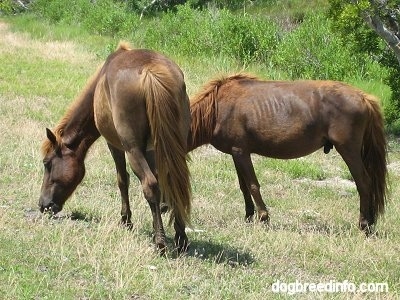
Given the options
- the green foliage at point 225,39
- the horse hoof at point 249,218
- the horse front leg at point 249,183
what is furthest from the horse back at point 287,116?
the green foliage at point 225,39

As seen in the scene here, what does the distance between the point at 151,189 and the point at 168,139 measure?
1.56 ft

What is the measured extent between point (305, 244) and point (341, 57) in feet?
40.0

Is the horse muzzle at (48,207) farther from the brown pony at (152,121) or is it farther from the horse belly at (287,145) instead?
the horse belly at (287,145)

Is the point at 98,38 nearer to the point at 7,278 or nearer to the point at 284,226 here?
the point at 284,226

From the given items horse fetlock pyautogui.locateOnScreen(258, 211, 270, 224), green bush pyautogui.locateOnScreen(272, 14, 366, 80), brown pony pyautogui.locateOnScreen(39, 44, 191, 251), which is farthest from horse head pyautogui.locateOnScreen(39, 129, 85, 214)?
green bush pyautogui.locateOnScreen(272, 14, 366, 80)

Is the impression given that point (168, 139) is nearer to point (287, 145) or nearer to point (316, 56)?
point (287, 145)

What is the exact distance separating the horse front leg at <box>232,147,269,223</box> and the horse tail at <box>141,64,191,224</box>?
1.88 m

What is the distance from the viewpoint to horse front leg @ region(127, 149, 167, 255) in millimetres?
5980

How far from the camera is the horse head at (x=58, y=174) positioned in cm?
732

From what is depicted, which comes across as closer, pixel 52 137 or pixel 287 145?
pixel 52 137

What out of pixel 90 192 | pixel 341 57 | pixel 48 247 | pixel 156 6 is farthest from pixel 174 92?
pixel 156 6

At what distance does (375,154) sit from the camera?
8031 millimetres

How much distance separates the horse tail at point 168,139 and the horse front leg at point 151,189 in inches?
3.0

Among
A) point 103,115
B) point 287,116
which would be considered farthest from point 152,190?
point 287,116
